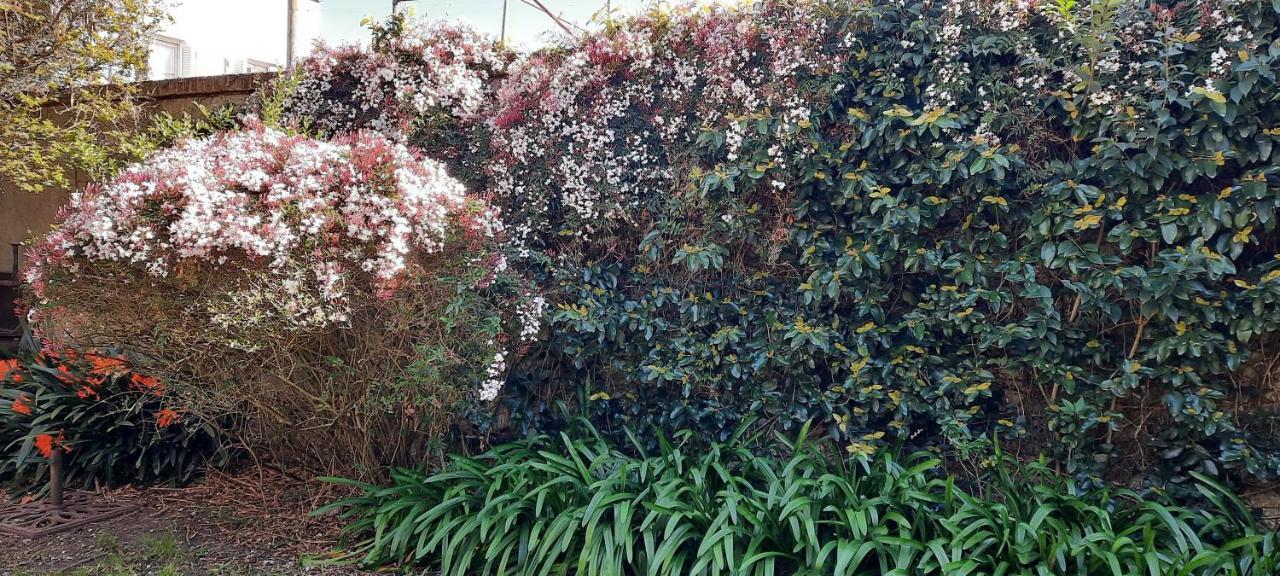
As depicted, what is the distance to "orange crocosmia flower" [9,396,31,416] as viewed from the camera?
412 cm

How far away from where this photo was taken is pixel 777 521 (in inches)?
112

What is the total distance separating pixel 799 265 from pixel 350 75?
2.77 meters

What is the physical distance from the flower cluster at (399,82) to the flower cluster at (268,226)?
1193mm

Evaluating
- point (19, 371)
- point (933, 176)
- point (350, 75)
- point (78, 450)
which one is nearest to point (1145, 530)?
point (933, 176)

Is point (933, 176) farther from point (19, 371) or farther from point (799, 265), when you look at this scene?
point (19, 371)

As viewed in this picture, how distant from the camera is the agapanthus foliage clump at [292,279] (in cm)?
281

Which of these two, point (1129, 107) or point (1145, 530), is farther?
point (1129, 107)

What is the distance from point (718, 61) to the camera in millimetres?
3531

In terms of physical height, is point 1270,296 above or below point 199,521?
above

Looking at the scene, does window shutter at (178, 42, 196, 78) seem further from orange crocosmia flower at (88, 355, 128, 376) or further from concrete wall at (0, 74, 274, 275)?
orange crocosmia flower at (88, 355, 128, 376)

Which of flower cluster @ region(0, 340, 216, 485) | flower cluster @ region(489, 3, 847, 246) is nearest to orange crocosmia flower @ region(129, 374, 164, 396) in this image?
flower cluster @ region(0, 340, 216, 485)

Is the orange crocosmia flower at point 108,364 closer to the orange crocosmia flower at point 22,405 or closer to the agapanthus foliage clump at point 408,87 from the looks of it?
the orange crocosmia flower at point 22,405

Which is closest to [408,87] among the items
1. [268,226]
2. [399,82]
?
[399,82]

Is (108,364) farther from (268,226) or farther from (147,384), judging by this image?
(268,226)
